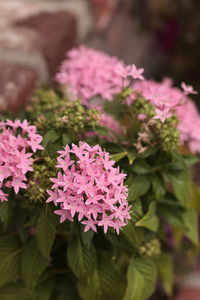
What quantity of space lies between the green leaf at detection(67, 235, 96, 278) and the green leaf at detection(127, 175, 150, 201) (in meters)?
0.14

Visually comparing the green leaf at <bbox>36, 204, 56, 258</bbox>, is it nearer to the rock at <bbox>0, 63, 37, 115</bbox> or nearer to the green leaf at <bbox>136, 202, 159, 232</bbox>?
the green leaf at <bbox>136, 202, 159, 232</bbox>

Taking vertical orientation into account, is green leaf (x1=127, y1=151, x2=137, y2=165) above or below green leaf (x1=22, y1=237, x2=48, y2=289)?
above

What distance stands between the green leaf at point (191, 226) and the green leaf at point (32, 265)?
1.35 feet

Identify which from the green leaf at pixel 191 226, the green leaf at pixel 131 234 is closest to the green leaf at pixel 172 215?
the green leaf at pixel 191 226

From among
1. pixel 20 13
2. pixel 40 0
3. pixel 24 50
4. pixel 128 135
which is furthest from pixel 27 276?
pixel 40 0

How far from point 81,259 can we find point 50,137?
0.88 ft

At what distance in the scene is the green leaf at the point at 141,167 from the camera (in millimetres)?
813

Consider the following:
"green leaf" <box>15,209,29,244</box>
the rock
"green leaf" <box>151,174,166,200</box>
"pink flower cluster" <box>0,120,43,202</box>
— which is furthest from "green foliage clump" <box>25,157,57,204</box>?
the rock

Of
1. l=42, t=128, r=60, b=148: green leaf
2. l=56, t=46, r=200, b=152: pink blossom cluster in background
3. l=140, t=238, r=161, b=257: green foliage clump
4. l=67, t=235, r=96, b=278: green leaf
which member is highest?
l=56, t=46, r=200, b=152: pink blossom cluster in background

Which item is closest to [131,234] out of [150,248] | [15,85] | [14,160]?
[150,248]

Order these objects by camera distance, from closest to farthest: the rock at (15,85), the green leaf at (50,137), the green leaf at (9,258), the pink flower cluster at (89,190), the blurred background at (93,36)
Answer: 1. the pink flower cluster at (89,190)
2. the green leaf at (50,137)
3. the green leaf at (9,258)
4. the rock at (15,85)
5. the blurred background at (93,36)

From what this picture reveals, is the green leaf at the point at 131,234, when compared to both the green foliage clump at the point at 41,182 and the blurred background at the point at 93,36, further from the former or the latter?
the blurred background at the point at 93,36

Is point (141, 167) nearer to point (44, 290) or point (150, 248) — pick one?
point (150, 248)

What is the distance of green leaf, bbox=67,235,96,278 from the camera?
79 centimetres
